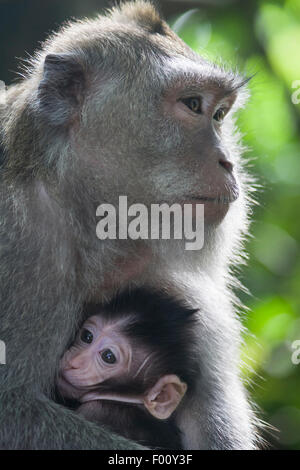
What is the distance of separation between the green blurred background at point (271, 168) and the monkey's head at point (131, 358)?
2.94 m

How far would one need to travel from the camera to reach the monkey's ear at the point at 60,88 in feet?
14.7

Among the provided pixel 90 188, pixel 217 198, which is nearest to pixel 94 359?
pixel 90 188

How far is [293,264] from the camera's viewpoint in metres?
8.40

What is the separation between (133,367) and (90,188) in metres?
1.06

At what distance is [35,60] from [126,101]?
0.86 metres

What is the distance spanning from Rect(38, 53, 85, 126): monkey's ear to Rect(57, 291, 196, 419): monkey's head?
1.13m

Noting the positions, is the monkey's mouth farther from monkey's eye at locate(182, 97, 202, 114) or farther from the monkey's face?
monkey's eye at locate(182, 97, 202, 114)

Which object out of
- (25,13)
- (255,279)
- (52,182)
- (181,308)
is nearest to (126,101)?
(52,182)

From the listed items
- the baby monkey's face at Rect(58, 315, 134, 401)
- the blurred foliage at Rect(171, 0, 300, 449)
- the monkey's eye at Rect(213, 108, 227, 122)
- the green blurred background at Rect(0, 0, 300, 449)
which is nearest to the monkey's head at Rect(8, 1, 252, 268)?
the monkey's eye at Rect(213, 108, 227, 122)

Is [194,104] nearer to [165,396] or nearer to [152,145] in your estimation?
[152,145]

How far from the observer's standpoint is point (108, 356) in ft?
15.2

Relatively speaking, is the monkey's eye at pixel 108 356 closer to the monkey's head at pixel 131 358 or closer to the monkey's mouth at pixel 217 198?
the monkey's head at pixel 131 358
